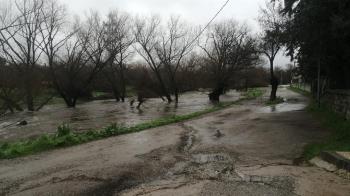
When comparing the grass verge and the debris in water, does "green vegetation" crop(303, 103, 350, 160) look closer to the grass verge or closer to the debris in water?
the grass verge

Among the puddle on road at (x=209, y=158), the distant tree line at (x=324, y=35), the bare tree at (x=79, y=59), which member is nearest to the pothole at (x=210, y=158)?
the puddle on road at (x=209, y=158)

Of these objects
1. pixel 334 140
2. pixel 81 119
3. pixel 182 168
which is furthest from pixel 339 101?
pixel 81 119

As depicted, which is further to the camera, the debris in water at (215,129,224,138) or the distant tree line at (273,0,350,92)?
the debris in water at (215,129,224,138)

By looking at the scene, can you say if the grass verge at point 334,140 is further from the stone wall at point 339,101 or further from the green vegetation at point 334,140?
the stone wall at point 339,101

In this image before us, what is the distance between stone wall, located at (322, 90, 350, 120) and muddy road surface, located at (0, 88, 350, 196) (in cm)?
128

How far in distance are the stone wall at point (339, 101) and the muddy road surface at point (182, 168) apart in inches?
50.2

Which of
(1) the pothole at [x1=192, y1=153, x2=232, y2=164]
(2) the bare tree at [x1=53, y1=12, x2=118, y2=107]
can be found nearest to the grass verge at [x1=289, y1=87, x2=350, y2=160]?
(1) the pothole at [x1=192, y1=153, x2=232, y2=164]

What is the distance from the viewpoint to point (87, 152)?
11.0m

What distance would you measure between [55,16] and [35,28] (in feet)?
8.32

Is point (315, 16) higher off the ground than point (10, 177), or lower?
higher

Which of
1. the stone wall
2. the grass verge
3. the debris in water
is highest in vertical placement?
the stone wall

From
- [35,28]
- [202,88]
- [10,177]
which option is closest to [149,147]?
[10,177]

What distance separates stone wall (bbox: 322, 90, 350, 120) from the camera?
14.0 metres

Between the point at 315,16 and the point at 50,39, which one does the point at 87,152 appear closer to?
the point at 315,16
